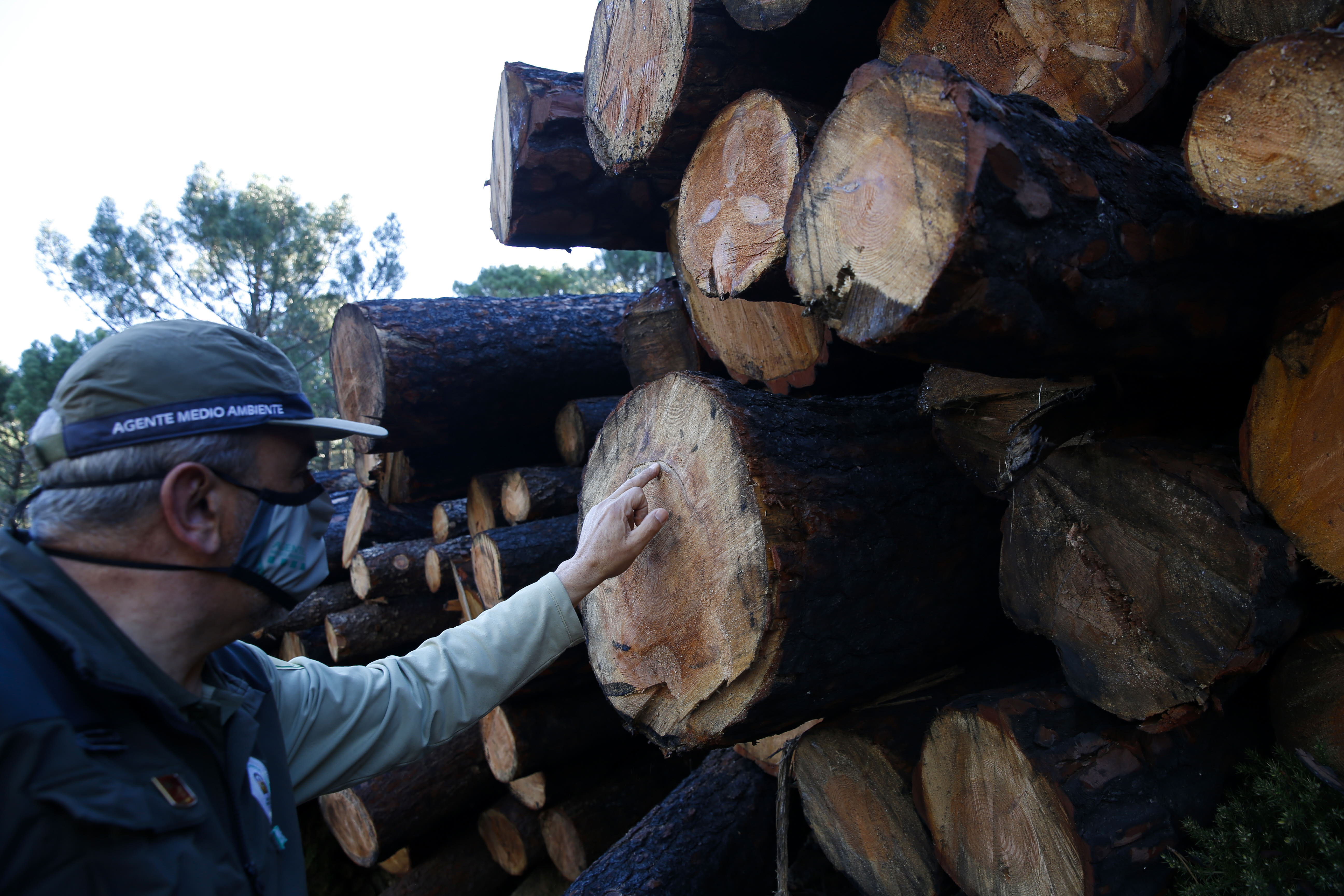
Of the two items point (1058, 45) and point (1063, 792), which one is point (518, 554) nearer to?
point (1063, 792)

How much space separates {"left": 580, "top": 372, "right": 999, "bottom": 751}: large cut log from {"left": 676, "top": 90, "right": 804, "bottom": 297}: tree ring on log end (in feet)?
1.03

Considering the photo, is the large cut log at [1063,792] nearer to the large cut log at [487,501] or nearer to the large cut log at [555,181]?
the large cut log at [555,181]

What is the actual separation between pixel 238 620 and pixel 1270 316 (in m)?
1.94

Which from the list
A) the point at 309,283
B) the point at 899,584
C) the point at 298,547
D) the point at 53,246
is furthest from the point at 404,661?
the point at 53,246

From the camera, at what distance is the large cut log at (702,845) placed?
2248 mm

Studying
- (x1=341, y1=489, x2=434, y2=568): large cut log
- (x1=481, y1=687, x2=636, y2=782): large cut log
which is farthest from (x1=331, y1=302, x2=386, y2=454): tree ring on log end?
(x1=481, y1=687, x2=636, y2=782): large cut log

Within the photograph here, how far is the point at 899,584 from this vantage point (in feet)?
5.59

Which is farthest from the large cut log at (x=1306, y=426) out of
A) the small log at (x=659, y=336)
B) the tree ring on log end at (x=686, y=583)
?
the small log at (x=659, y=336)

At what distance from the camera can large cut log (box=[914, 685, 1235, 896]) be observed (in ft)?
4.55

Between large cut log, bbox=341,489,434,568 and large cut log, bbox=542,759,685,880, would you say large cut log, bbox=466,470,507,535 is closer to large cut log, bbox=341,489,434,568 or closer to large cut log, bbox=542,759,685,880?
large cut log, bbox=341,489,434,568

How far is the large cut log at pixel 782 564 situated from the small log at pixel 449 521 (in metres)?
2.19

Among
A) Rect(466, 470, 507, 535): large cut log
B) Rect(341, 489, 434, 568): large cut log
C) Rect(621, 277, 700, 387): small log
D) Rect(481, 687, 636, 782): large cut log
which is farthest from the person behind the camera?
Rect(341, 489, 434, 568): large cut log

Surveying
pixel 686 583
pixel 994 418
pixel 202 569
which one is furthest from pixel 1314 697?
pixel 202 569

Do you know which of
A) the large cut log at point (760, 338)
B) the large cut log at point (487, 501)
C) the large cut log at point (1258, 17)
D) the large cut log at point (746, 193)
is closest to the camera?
the large cut log at point (1258, 17)
